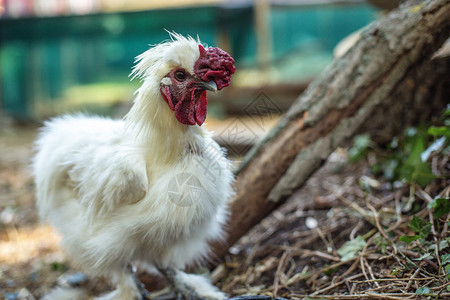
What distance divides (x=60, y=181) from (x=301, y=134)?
151 centimetres

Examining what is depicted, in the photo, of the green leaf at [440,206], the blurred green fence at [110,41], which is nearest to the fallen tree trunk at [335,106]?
the green leaf at [440,206]

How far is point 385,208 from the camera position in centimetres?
278

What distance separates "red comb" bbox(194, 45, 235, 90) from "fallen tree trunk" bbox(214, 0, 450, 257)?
2.88ft

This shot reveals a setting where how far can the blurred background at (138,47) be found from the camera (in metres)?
7.73

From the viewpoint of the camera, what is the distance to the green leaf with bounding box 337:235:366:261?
238cm

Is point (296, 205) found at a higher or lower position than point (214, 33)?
lower

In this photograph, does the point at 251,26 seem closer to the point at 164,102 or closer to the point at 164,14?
the point at 164,14

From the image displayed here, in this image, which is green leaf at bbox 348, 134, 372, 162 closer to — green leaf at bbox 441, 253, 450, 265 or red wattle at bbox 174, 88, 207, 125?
green leaf at bbox 441, 253, 450, 265

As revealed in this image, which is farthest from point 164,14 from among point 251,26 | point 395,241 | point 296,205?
point 395,241

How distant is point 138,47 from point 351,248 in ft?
21.3

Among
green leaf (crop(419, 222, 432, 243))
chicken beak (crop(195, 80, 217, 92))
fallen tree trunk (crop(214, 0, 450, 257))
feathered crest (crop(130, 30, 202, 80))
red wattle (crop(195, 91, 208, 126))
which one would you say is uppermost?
feathered crest (crop(130, 30, 202, 80))

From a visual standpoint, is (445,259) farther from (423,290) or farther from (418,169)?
(418,169)

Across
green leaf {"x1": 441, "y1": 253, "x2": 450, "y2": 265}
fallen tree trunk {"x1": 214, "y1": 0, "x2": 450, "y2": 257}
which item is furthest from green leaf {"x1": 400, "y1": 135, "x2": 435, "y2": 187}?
green leaf {"x1": 441, "y1": 253, "x2": 450, "y2": 265}

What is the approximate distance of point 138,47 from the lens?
7.84 m
